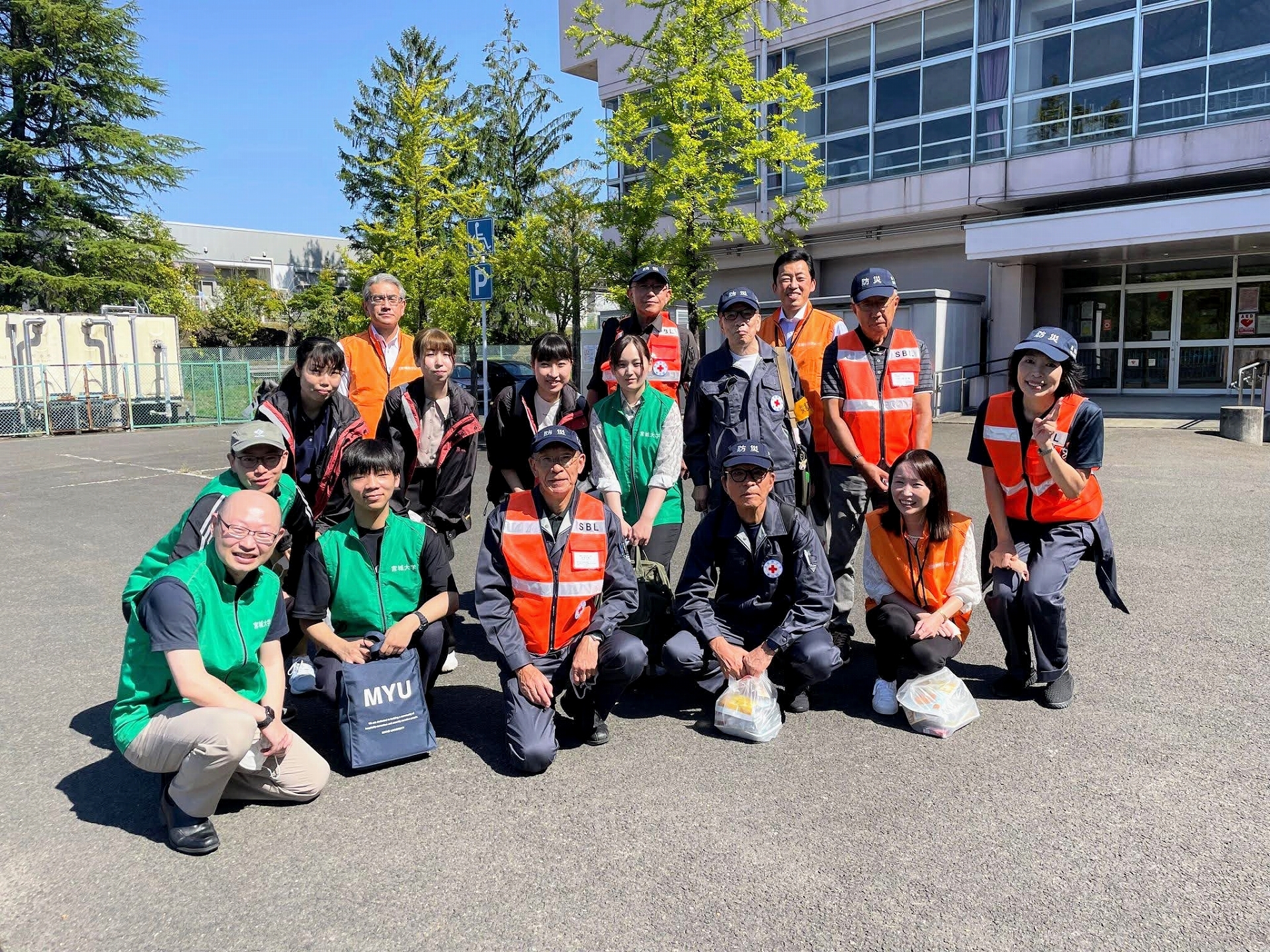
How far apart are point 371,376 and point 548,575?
1.96 m

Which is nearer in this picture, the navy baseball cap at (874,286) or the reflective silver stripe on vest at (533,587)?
the reflective silver stripe on vest at (533,587)

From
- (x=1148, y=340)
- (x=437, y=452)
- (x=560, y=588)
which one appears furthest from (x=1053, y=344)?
(x=1148, y=340)

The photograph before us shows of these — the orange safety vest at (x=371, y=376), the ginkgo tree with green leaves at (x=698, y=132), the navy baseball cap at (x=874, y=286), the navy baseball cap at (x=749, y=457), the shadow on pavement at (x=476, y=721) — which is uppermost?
the ginkgo tree with green leaves at (x=698, y=132)

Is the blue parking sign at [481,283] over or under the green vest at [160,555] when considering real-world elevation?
over

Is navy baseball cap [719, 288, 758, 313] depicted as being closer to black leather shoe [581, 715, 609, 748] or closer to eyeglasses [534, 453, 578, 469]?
eyeglasses [534, 453, 578, 469]

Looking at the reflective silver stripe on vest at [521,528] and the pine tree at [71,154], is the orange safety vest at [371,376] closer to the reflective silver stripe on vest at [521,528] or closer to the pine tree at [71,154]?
the reflective silver stripe on vest at [521,528]

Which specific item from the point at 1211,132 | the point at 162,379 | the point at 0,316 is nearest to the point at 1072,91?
the point at 1211,132

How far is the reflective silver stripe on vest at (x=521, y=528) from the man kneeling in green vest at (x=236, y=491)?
103cm

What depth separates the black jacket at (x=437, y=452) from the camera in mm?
4929

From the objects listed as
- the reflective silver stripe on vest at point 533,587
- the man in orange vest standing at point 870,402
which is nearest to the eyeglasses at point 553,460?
the reflective silver stripe on vest at point 533,587

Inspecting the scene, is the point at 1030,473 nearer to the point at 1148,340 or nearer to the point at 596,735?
the point at 596,735

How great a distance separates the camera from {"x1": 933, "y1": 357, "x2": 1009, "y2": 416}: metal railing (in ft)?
68.6

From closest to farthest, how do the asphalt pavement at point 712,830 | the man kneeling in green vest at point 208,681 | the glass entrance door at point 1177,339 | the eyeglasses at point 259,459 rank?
the asphalt pavement at point 712,830, the man kneeling in green vest at point 208,681, the eyeglasses at point 259,459, the glass entrance door at point 1177,339

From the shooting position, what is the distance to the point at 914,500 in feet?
13.8
